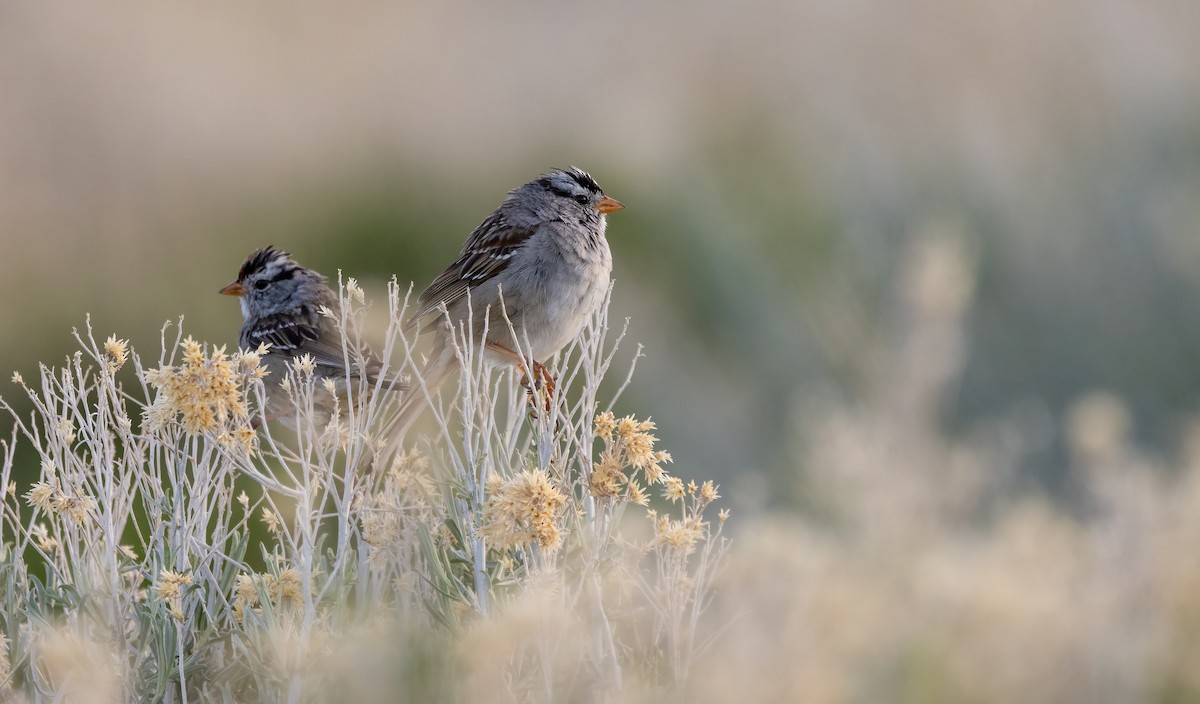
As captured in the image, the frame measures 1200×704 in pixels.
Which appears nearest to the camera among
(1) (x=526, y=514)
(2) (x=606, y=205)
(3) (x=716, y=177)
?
(1) (x=526, y=514)

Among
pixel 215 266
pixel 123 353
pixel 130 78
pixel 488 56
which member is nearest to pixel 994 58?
pixel 488 56

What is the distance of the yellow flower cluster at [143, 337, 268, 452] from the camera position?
3.29 metres

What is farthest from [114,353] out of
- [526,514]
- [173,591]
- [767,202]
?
[767,202]

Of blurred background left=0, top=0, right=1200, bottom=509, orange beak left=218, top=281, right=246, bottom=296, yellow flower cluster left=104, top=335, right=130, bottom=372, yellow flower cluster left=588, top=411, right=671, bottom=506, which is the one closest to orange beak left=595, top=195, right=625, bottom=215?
orange beak left=218, top=281, right=246, bottom=296

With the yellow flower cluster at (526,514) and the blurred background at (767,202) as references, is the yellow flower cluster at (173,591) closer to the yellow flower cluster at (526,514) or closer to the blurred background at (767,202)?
the yellow flower cluster at (526,514)

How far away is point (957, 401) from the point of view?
10453mm

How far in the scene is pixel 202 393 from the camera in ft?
10.8

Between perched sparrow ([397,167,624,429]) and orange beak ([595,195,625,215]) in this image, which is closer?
perched sparrow ([397,167,624,429])

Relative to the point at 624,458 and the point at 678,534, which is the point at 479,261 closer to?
the point at 624,458

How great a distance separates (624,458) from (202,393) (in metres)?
0.90

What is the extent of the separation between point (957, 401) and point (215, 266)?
5.51m

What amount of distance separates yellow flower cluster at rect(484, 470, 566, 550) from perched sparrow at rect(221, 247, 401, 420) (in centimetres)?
248

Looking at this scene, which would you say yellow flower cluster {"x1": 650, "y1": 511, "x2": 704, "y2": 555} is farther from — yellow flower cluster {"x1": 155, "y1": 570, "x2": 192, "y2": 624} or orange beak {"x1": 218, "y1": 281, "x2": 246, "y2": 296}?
orange beak {"x1": 218, "y1": 281, "x2": 246, "y2": 296}

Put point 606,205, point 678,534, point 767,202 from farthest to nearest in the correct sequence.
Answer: point 767,202, point 606,205, point 678,534
